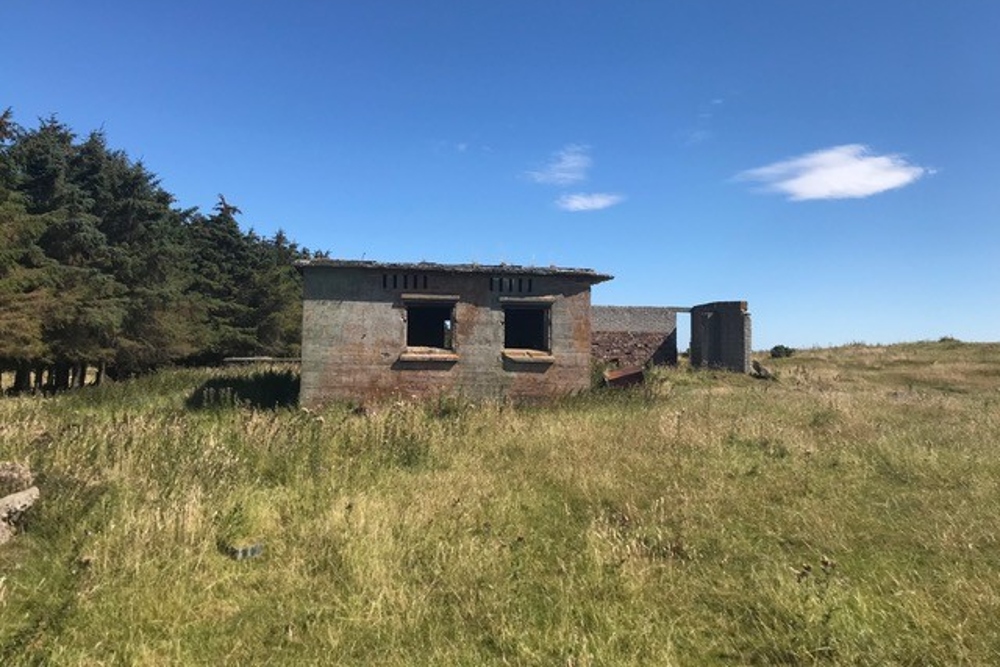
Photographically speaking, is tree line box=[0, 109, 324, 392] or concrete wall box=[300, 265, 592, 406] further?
tree line box=[0, 109, 324, 392]

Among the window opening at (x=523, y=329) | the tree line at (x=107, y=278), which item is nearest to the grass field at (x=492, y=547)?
the window opening at (x=523, y=329)

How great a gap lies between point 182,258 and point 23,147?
27.6 feet

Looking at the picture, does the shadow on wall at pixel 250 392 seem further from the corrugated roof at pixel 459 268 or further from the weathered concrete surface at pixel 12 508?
the weathered concrete surface at pixel 12 508

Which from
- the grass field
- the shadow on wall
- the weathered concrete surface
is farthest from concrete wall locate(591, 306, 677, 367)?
the weathered concrete surface

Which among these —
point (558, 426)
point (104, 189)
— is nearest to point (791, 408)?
point (558, 426)

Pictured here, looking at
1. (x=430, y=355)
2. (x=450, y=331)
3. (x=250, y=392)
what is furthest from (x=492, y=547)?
(x=250, y=392)

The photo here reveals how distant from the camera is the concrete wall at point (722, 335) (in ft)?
82.8

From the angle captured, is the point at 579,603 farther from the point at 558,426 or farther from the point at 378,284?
the point at 378,284

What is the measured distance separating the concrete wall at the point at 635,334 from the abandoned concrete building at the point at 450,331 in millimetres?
13142

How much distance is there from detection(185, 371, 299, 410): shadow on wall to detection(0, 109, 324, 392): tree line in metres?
6.86

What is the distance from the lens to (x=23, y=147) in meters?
24.6

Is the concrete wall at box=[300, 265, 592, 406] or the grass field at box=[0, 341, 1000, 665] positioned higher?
the concrete wall at box=[300, 265, 592, 406]

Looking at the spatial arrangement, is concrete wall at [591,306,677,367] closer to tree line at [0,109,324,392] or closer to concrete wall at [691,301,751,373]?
concrete wall at [691,301,751,373]

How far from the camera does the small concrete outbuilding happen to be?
44.8ft
